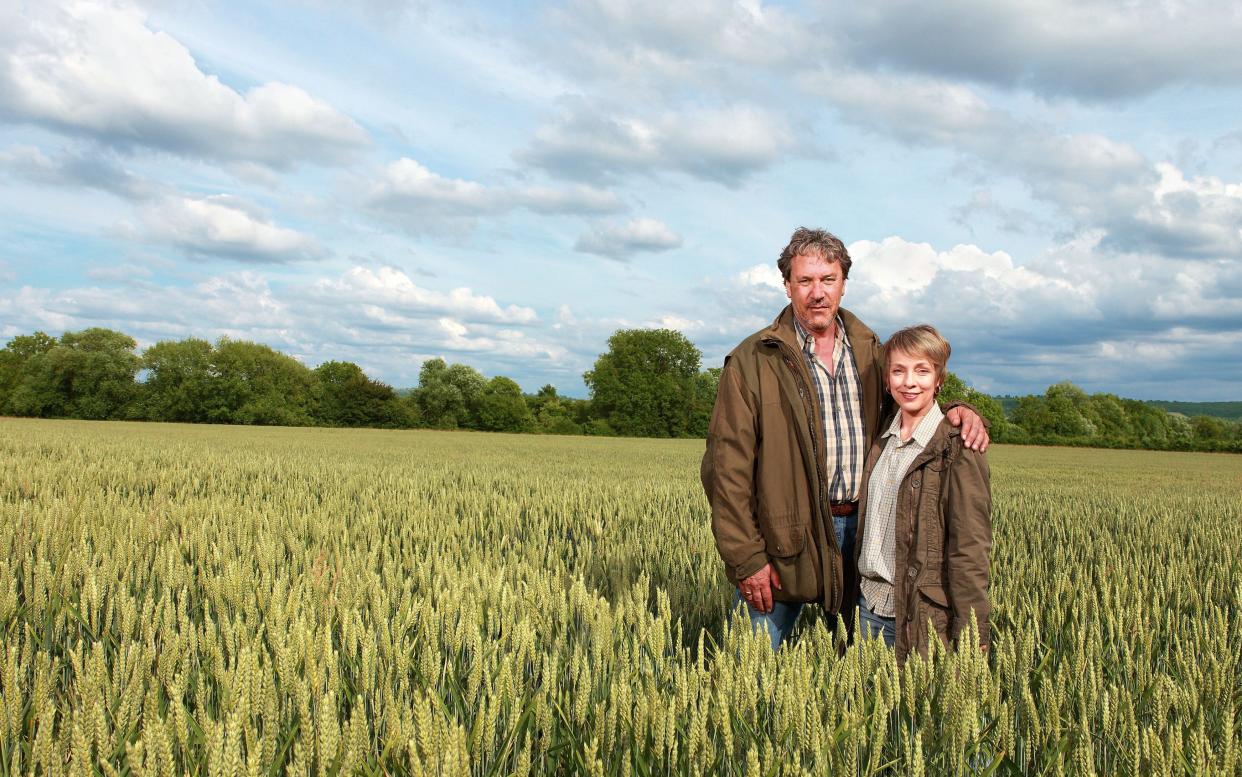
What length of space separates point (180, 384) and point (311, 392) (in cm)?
996

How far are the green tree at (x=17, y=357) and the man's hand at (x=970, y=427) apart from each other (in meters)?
79.3

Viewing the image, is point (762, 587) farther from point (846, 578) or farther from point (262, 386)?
point (262, 386)

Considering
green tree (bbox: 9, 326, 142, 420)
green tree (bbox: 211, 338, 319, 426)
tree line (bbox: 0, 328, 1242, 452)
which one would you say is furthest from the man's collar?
green tree (bbox: 9, 326, 142, 420)

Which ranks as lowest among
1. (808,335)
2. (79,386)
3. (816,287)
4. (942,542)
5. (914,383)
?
(942,542)

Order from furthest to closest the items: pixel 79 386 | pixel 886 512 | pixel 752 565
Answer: pixel 79 386
pixel 752 565
pixel 886 512

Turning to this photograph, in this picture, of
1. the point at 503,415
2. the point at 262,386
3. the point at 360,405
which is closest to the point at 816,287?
the point at 360,405

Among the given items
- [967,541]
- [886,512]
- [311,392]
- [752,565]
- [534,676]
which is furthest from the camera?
[311,392]

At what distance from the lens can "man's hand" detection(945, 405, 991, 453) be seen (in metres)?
2.80

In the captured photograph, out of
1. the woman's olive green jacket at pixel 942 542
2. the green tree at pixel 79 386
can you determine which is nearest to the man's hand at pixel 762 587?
the woman's olive green jacket at pixel 942 542

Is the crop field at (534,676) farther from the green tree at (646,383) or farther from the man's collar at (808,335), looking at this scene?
the green tree at (646,383)

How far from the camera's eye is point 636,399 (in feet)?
205

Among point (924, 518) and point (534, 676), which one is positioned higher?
point (924, 518)

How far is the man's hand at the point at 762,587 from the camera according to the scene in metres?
3.17

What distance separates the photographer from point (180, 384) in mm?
62250
